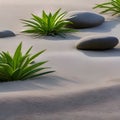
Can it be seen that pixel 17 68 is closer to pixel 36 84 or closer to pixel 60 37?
pixel 36 84

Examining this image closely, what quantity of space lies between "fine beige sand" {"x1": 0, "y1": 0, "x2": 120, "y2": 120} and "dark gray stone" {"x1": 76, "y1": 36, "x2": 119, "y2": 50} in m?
0.08

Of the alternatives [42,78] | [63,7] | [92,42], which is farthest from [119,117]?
[63,7]

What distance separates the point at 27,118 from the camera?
3.21 metres

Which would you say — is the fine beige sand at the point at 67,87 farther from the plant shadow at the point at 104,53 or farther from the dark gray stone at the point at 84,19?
the dark gray stone at the point at 84,19

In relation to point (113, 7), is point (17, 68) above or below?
above

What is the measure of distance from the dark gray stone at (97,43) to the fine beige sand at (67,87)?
83 mm

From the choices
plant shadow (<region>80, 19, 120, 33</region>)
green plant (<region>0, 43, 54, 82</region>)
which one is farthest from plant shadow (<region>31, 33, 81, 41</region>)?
green plant (<region>0, 43, 54, 82</region>)

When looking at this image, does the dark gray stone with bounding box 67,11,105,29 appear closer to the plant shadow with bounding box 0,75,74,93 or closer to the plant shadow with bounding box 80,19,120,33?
the plant shadow with bounding box 80,19,120,33

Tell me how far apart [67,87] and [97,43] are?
1673mm

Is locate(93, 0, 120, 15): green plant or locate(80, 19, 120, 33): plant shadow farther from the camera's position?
locate(93, 0, 120, 15): green plant

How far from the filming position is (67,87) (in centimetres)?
402

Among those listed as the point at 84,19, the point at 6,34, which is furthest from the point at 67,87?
the point at 84,19

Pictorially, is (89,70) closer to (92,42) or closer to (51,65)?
(51,65)

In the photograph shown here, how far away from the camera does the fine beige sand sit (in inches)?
131
